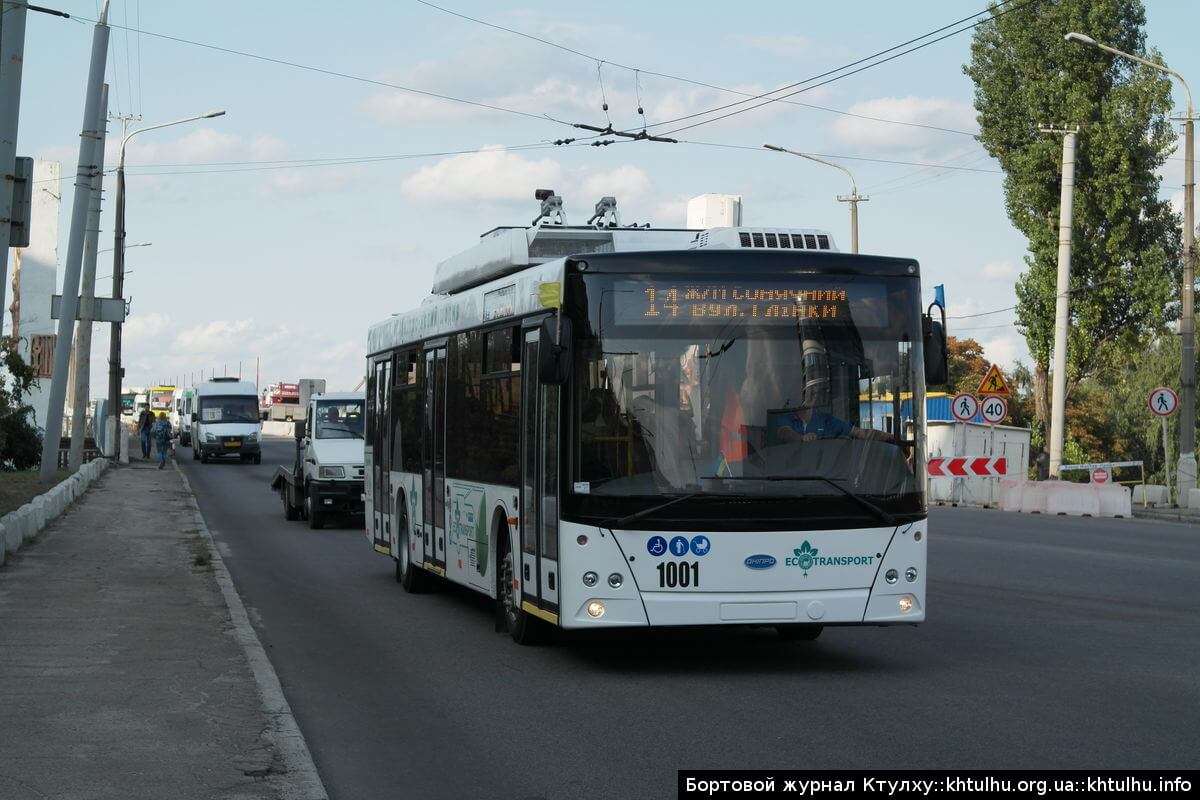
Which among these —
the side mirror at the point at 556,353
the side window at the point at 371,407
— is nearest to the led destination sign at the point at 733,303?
the side mirror at the point at 556,353

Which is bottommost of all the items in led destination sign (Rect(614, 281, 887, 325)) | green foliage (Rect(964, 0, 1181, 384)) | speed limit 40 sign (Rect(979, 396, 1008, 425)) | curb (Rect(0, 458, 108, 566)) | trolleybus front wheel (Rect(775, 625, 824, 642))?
trolleybus front wheel (Rect(775, 625, 824, 642))

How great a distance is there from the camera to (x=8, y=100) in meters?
17.8

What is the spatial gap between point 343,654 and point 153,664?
1.85m

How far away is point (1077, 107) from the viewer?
2050 inches

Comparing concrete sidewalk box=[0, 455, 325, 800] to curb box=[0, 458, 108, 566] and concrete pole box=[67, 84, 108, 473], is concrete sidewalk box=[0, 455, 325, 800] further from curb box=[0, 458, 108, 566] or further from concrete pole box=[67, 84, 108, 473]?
concrete pole box=[67, 84, 108, 473]

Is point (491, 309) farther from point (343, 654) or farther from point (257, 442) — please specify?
point (257, 442)

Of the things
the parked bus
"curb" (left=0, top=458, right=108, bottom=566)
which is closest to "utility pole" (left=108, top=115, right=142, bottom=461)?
"curb" (left=0, top=458, right=108, bottom=566)

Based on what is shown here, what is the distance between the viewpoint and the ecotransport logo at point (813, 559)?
10.8 m

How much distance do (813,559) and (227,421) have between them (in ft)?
167

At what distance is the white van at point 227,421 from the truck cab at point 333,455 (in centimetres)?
3096

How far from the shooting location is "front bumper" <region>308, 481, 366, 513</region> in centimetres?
2752

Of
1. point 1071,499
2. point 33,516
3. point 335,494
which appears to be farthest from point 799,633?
point 1071,499

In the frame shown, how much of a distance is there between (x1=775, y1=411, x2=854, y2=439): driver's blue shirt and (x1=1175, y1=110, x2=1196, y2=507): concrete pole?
2663 centimetres

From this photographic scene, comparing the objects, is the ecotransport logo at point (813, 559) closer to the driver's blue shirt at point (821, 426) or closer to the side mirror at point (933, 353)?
the driver's blue shirt at point (821, 426)
